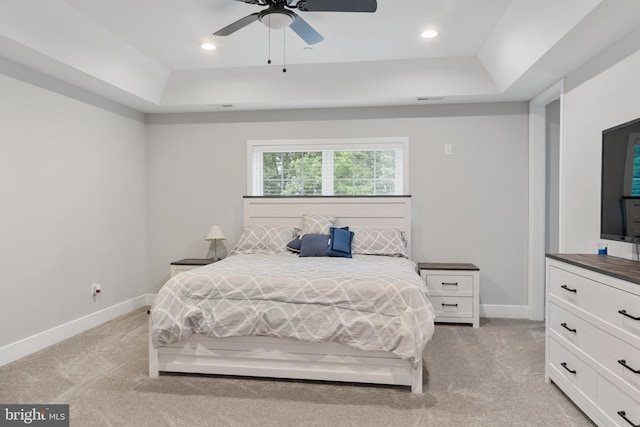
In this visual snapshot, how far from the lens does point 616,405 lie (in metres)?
1.98

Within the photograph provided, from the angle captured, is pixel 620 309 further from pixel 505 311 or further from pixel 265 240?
pixel 265 240

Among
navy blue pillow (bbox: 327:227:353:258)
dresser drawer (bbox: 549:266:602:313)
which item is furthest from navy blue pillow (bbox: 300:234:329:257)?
dresser drawer (bbox: 549:266:602:313)

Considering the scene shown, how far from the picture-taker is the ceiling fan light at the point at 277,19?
253 centimetres

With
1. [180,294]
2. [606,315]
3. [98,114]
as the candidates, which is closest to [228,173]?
[98,114]

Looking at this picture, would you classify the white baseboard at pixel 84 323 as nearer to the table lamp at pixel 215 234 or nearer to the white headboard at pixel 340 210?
the table lamp at pixel 215 234

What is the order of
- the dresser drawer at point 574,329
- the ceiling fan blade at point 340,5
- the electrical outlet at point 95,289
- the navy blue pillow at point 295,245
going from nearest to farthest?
the dresser drawer at point 574,329 < the ceiling fan blade at point 340,5 < the electrical outlet at point 95,289 < the navy blue pillow at point 295,245

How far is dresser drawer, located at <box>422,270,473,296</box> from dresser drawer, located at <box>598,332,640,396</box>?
6.50ft

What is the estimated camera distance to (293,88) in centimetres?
432

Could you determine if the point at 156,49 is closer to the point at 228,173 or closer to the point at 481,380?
the point at 228,173

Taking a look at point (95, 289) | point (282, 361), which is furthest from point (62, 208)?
point (282, 361)

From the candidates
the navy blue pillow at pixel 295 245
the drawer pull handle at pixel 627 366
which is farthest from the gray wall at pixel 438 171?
the drawer pull handle at pixel 627 366

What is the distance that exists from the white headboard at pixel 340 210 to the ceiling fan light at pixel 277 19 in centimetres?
225

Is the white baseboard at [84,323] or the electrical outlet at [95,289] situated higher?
the electrical outlet at [95,289]

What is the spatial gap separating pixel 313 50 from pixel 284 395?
303 cm
